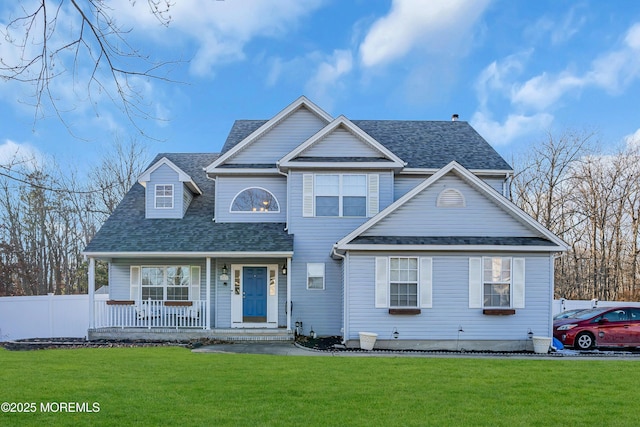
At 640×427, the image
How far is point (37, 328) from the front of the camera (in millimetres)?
19297

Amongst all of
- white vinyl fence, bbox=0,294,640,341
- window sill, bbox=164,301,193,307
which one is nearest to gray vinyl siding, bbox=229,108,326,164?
window sill, bbox=164,301,193,307

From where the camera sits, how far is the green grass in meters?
6.48

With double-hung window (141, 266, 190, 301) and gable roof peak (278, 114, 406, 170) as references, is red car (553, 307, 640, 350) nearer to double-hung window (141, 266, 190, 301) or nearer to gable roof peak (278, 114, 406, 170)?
gable roof peak (278, 114, 406, 170)

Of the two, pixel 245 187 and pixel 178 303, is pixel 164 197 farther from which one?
pixel 178 303

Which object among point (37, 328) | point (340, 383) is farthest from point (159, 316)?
point (340, 383)

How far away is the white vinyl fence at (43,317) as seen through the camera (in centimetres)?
1864

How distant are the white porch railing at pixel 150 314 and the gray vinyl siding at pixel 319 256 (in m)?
3.35

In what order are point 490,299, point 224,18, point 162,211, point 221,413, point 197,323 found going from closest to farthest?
1. point 224,18
2. point 221,413
3. point 490,299
4. point 197,323
5. point 162,211

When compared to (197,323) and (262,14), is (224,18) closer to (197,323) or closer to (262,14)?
(262,14)

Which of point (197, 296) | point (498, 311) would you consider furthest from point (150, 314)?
point (498, 311)

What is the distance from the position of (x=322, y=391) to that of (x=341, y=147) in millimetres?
10818

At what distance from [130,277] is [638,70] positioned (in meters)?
24.1

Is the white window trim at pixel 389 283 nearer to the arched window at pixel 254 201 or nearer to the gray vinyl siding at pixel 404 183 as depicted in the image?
the gray vinyl siding at pixel 404 183

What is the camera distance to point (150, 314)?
17.0 metres
